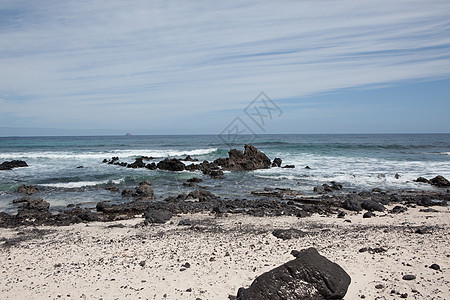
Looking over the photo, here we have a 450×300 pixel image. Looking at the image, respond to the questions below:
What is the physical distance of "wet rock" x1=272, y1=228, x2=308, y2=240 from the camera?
7910 mm

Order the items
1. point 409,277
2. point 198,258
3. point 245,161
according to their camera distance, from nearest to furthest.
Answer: point 409,277, point 198,258, point 245,161

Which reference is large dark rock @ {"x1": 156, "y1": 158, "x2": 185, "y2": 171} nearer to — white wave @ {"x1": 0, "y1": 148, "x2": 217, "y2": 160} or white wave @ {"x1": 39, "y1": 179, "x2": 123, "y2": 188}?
white wave @ {"x1": 39, "y1": 179, "x2": 123, "y2": 188}

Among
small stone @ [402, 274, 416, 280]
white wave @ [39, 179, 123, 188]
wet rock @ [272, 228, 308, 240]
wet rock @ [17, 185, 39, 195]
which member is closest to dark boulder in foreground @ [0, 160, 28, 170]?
white wave @ [39, 179, 123, 188]

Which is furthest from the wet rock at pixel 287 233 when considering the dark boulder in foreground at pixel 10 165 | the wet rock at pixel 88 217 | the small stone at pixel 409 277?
the dark boulder in foreground at pixel 10 165

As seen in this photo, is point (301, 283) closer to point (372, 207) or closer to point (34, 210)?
point (372, 207)

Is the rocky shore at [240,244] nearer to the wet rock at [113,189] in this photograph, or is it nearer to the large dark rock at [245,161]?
the wet rock at [113,189]

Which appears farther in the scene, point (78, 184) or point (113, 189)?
point (78, 184)

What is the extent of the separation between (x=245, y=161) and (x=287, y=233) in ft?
57.6

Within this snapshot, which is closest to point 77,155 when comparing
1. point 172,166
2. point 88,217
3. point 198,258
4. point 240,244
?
point 172,166

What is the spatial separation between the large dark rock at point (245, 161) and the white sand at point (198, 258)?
1540cm

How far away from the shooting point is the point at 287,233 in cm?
806

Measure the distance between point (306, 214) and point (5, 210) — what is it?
10929 mm

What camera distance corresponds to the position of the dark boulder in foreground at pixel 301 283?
177 inches

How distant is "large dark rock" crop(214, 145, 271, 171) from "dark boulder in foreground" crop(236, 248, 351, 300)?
790 inches
